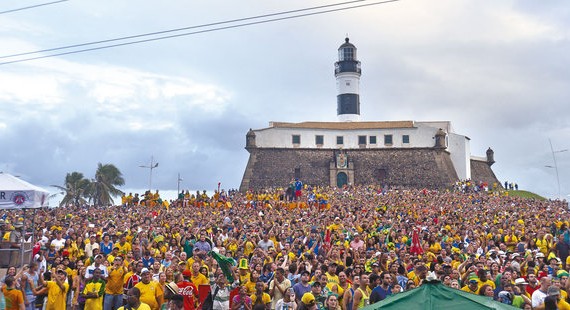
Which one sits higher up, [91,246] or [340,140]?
[340,140]

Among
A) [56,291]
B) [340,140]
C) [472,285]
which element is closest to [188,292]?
[56,291]

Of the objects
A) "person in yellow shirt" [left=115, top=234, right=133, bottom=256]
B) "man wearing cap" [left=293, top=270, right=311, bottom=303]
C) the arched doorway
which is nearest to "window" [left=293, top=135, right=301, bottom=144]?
the arched doorway

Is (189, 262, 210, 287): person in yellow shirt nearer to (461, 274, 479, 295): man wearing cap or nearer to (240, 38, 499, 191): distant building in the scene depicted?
(461, 274, 479, 295): man wearing cap

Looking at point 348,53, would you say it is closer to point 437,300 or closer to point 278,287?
point 278,287

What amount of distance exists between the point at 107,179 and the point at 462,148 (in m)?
39.6

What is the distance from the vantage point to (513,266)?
419 inches

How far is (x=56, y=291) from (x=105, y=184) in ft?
170

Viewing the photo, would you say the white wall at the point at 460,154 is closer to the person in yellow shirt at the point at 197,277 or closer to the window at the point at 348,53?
the window at the point at 348,53

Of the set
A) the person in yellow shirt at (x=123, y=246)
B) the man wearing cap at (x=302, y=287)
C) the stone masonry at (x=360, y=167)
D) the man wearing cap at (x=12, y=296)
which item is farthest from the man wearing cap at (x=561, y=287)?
the stone masonry at (x=360, y=167)

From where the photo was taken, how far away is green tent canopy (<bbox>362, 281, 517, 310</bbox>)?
5.70 meters

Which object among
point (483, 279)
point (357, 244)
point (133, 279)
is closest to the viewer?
point (483, 279)

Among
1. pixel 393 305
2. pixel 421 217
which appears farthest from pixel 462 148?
pixel 393 305

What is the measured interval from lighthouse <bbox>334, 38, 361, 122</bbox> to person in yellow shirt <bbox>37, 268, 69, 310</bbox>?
2370 inches

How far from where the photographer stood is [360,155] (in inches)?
2406
